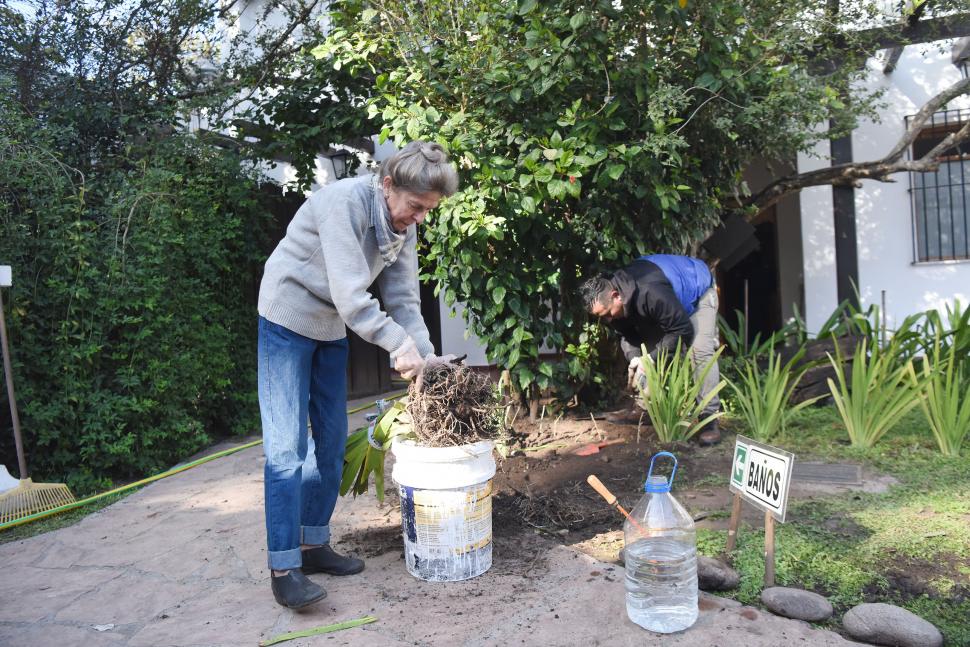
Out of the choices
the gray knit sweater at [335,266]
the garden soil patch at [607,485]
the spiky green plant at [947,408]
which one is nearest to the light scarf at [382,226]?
the gray knit sweater at [335,266]

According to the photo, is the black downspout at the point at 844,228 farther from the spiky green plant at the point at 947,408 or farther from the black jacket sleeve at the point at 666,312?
the black jacket sleeve at the point at 666,312

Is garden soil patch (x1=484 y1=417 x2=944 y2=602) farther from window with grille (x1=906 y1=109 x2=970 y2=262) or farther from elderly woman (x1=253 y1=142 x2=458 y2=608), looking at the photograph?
window with grille (x1=906 y1=109 x2=970 y2=262)

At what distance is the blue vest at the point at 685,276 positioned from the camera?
14.6 ft

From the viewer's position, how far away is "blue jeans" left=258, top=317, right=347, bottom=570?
253cm

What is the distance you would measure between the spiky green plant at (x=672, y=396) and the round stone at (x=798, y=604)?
192 cm

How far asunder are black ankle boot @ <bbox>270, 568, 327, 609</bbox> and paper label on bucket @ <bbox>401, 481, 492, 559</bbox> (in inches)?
16.4

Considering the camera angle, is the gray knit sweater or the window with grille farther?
the window with grille

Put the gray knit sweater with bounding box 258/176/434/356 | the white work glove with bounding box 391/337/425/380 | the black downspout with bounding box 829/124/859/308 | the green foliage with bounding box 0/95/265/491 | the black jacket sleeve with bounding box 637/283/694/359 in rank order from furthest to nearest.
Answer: the black downspout with bounding box 829/124/859/308 → the green foliage with bounding box 0/95/265/491 → the black jacket sleeve with bounding box 637/283/694/359 → the white work glove with bounding box 391/337/425/380 → the gray knit sweater with bounding box 258/176/434/356

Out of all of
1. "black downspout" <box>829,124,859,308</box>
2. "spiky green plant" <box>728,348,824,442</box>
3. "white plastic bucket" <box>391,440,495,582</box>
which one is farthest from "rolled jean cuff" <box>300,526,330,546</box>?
"black downspout" <box>829,124,859,308</box>

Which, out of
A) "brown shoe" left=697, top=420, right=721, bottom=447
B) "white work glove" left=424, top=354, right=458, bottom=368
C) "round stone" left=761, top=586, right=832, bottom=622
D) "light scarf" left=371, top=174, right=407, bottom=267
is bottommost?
"round stone" left=761, top=586, right=832, bottom=622

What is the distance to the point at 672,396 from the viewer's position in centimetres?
421

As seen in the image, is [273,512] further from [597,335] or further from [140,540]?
[597,335]

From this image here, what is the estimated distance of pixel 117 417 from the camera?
14.6 ft

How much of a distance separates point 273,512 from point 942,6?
6.63m
